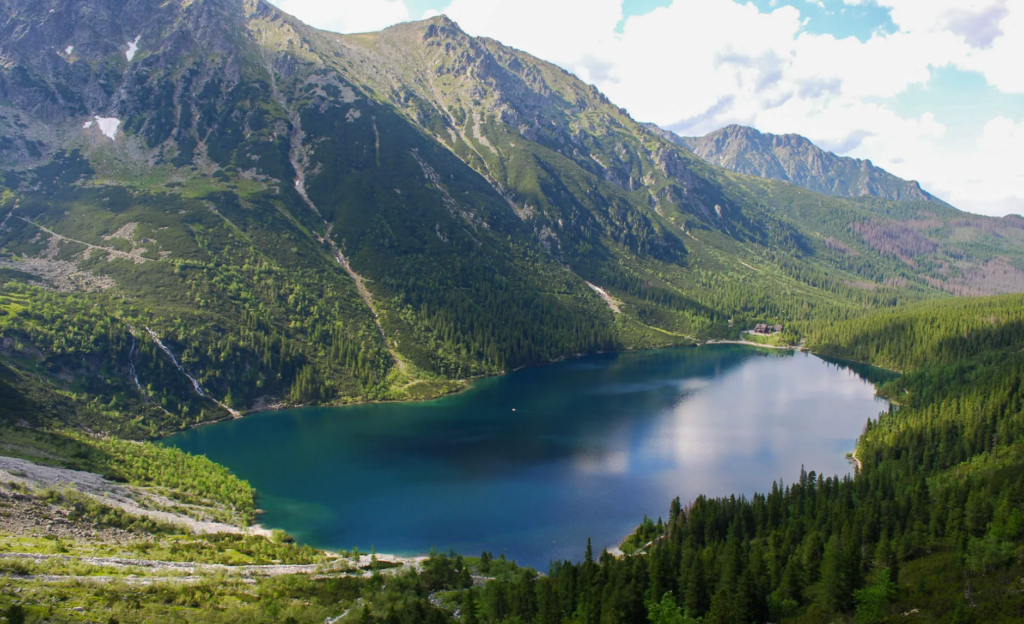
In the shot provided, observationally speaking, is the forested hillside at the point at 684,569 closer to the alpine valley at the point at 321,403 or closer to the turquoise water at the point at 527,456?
the alpine valley at the point at 321,403

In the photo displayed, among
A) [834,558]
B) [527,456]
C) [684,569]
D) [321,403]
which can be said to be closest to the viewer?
[834,558]

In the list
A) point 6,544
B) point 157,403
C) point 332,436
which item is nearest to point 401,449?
point 332,436

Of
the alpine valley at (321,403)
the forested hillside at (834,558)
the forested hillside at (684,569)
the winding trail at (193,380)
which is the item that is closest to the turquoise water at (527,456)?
the winding trail at (193,380)

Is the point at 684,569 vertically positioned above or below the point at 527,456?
above

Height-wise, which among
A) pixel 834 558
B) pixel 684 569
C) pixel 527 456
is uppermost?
pixel 834 558

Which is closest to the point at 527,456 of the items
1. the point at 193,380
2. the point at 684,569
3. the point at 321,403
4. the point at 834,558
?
the point at 684,569

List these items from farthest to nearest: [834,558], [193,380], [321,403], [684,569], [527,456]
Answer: [321,403]
[193,380]
[527,456]
[684,569]
[834,558]

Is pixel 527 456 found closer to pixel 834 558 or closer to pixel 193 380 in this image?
pixel 834 558

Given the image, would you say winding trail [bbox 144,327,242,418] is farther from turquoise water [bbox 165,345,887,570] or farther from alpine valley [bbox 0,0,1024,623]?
turquoise water [bbox 165,345,887,570]

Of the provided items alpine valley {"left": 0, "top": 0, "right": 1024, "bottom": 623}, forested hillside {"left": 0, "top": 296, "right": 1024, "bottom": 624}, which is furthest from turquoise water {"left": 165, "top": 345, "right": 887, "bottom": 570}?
forested hillside {"left": 0, "top": 296, "right": 1024, "bottom": 624}
